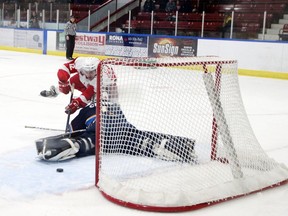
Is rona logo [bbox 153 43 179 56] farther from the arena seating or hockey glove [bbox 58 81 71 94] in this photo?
hockey glove [bbox 58 81 71 94]

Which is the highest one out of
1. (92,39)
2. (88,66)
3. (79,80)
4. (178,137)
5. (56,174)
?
(92,39)

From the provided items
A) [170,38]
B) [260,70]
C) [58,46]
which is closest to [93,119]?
[260,70]

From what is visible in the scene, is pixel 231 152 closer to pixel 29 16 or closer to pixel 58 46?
pixel 58 46

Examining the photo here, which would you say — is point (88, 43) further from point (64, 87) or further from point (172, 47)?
point (64, 87)

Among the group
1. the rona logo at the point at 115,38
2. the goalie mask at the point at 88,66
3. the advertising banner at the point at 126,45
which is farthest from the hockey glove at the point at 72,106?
the rona logo at the point at 115,38

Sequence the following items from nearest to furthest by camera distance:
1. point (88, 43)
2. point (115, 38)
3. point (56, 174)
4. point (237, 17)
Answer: point (56, 174) < point (237, 17) < point (115, 38) < point (88, 43)

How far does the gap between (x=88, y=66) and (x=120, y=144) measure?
676mm

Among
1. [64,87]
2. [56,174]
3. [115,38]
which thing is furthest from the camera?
[115,38]

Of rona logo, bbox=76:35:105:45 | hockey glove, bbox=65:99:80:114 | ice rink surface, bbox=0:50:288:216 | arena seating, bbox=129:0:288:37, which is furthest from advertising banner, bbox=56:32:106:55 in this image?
hockey glove, bbox=65:99:80:114

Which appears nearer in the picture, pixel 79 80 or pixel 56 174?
pixel 56 174

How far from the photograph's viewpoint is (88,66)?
3.34m

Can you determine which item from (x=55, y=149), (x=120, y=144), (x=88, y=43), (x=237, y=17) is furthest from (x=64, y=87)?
(x=88, y=43)

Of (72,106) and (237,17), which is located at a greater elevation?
(237,17)

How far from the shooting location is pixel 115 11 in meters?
14.2
